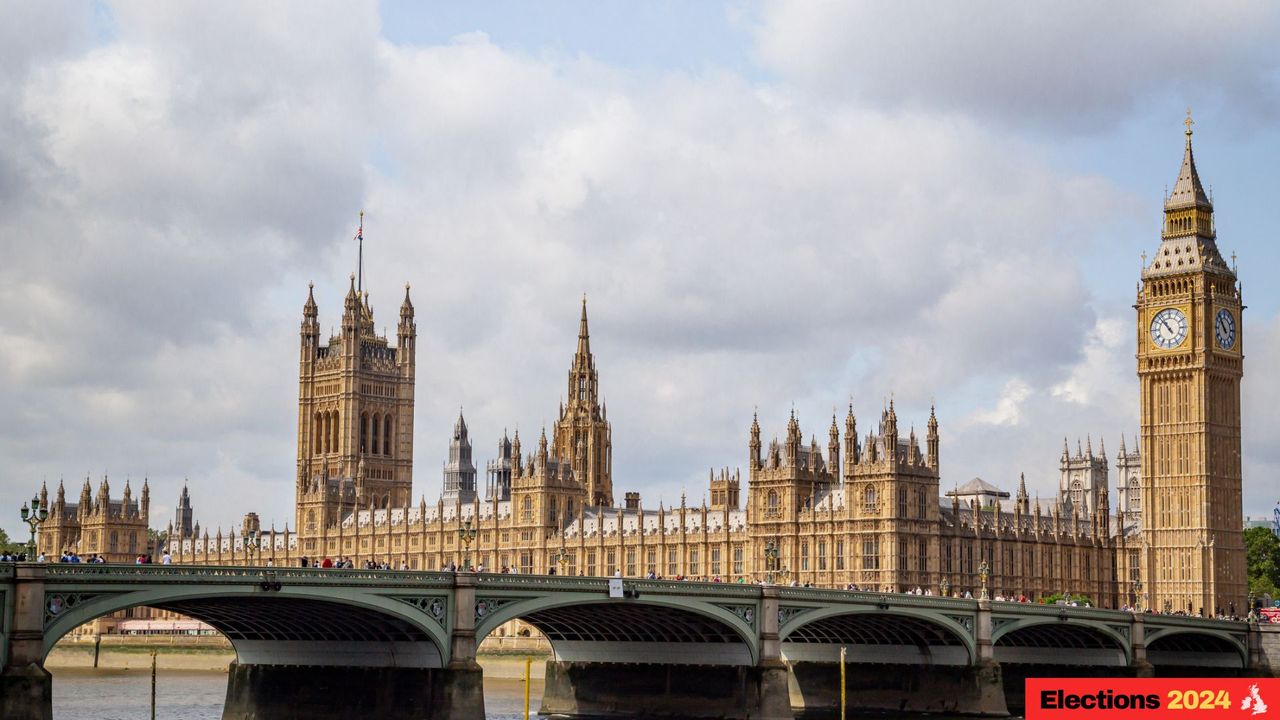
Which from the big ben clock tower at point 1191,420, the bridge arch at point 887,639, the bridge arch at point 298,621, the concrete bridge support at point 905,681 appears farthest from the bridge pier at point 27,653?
the big ben clock tower at point 1191,420

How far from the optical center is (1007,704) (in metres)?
102

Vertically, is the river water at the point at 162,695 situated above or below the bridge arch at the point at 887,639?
below

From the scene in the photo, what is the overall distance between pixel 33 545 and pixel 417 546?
12368 centimetres

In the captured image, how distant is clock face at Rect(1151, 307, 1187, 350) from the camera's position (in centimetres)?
14462

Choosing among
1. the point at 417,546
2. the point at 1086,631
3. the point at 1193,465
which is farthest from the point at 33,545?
the point at 417,546

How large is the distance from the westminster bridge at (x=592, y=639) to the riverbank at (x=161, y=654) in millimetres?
44609

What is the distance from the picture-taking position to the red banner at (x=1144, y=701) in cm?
5628

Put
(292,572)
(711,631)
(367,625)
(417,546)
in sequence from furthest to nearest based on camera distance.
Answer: (417,546), (711,631), (367,625), (292,572)

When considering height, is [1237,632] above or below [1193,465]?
below

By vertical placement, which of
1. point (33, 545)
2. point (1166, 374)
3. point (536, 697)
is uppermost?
point (1166, 374)

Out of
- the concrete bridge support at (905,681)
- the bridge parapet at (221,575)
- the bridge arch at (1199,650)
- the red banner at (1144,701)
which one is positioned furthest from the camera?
the bridge arch at (1199,650)

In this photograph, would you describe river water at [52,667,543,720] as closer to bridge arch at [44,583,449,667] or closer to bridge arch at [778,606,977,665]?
bridge arch at [778,606,977,665]

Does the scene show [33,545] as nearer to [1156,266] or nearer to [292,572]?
[292,572]

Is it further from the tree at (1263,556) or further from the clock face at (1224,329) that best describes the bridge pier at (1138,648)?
the tree at (1263,556)
